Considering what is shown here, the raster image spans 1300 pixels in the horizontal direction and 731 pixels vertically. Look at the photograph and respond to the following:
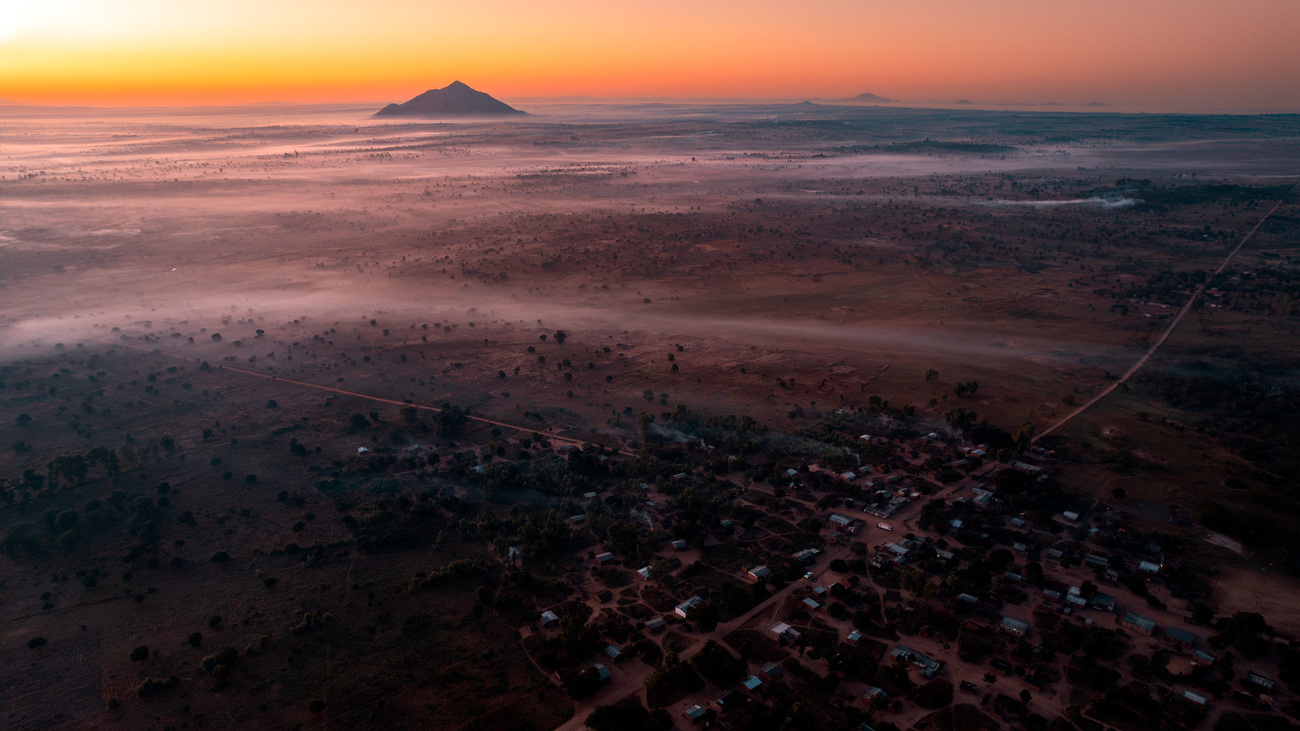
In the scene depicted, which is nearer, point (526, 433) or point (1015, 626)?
point (1015, 626)

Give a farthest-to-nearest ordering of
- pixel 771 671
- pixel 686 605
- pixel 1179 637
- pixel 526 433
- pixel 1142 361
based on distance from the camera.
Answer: pixel 1142 361 → pixel 526 433 → pixel 686 605 → pixel 1179 637 → pixel 771 671

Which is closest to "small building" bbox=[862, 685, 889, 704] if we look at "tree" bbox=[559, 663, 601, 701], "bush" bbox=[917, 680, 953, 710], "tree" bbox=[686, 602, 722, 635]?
"bush" bbox=[917, 680, 953, 710]

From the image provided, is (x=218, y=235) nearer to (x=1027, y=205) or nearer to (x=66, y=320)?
(x=66, y=320)

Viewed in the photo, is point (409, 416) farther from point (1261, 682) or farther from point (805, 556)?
point (1261, 682)

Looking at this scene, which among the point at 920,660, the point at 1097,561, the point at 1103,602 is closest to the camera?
the point at 920,660

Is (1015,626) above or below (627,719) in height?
above

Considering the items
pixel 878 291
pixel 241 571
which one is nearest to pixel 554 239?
pixel 878 291

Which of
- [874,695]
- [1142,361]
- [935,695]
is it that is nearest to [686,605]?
[874,695]

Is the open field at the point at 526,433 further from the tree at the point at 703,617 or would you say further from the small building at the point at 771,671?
the small building at the point at 771,671
